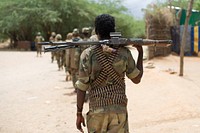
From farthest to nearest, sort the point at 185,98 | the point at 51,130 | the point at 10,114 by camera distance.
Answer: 1. the point at 185,98
2. the point at 10,114
3. the point at 51,130

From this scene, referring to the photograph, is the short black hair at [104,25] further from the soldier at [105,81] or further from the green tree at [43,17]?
the green tree at [43,17]

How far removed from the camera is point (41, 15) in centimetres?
3431

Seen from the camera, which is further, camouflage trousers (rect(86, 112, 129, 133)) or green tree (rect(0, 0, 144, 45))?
green tree (rect(0, 0, 144, 45))

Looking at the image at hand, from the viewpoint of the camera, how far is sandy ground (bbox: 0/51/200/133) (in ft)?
19.7

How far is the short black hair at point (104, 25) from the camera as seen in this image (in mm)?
3125

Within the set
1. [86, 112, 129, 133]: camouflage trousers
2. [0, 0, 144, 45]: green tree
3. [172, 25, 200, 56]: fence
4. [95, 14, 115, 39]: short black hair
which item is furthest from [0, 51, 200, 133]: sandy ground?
[0, 0, 144, 45]: green tree

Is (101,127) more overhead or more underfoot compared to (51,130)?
more overhead

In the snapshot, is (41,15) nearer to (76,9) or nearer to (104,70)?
(76,9)

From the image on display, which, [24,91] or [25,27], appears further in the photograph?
[25,27]

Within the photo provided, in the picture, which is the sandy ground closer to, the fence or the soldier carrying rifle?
the soldier carrying rifle

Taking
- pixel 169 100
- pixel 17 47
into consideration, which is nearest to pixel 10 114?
pixel 169 100

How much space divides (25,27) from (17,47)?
2477 millimetres

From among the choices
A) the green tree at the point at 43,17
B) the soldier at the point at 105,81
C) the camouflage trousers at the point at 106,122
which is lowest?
the camouflage trousers at the point at 106,122

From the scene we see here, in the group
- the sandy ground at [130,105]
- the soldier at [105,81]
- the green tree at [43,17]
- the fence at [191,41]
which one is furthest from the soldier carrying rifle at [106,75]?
the green tree at [43,17]
